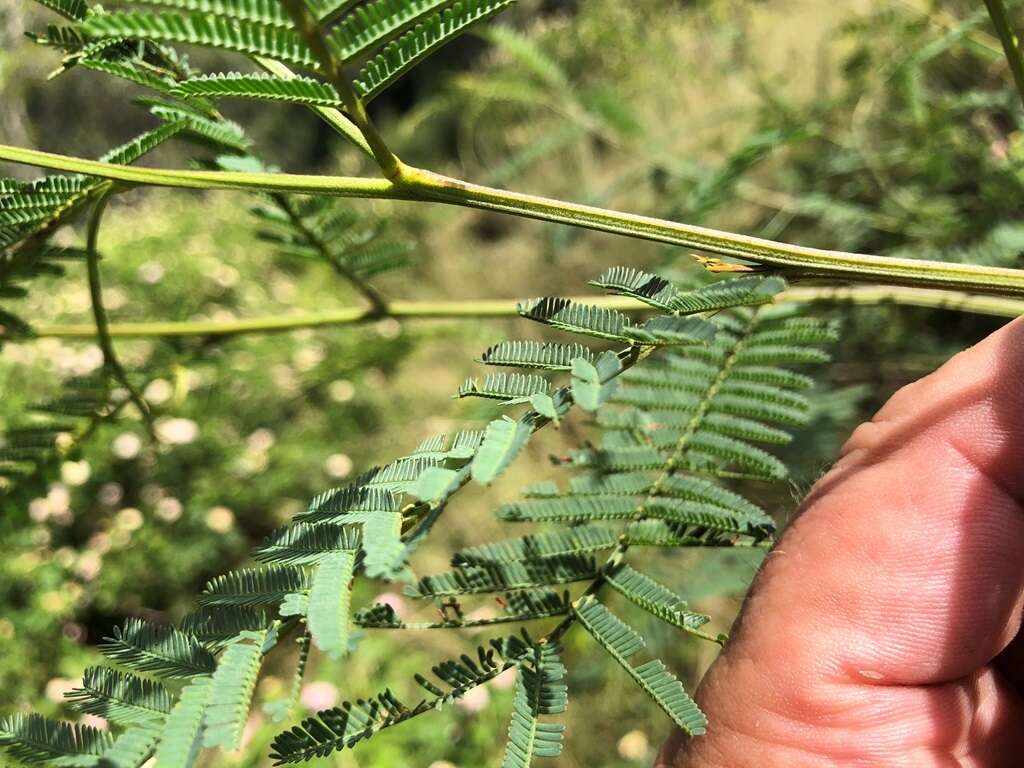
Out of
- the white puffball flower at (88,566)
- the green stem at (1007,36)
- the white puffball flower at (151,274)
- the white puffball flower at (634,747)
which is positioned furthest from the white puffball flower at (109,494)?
the green stem at (1007,36)

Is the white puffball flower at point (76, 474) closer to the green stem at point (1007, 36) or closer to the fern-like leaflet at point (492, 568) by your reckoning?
the fern-like leaflet at point (492, 568)

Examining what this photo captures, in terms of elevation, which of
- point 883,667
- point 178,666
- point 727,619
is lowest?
point 727,619

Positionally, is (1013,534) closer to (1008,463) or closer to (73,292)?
(1008,463)

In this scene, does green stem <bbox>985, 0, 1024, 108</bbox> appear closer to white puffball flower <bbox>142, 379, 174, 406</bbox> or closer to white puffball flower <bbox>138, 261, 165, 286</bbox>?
white puffball flower <bbox>142, 379, 174, 406</bbox>

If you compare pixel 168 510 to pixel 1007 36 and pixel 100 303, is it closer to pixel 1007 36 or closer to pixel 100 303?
pixel 100 303

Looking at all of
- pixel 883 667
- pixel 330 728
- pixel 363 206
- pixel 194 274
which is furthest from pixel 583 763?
pixel 363 206
